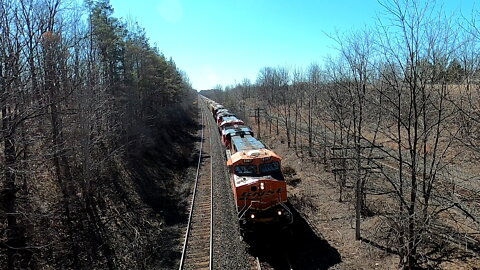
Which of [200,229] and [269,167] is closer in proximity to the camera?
[269,167]

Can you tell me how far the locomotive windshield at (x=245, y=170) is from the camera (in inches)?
545

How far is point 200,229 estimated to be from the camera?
49.1 ft

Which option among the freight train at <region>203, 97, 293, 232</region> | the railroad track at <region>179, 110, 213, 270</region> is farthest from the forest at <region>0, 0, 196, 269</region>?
the freight train at <region>203, 97, 293, 232</region>

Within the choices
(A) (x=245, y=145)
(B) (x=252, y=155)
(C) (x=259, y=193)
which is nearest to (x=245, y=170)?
(B) (x=252, y=155)

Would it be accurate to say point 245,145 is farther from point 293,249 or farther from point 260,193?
point 293,249

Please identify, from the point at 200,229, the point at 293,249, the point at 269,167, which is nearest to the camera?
the point at 293,249

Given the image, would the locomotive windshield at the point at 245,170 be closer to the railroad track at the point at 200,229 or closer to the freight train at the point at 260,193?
the freight train at the point at 260,193

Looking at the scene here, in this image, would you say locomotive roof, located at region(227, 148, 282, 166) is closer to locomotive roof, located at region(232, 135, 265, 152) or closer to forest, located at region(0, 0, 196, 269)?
locomotive roof, located at region(232, 135, 265, 152)

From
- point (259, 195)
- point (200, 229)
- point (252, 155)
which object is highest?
point (252, 155)

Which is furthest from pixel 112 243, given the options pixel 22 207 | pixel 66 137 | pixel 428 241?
pixel 428 241

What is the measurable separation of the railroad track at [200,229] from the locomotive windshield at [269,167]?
3.42 metres

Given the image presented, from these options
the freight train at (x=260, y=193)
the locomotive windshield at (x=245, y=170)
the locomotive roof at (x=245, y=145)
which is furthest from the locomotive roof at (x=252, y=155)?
the locomotive roof at (x=245, y=145)

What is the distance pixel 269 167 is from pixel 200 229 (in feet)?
13.9

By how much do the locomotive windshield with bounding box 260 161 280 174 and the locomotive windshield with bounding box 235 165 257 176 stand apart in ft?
1.04
